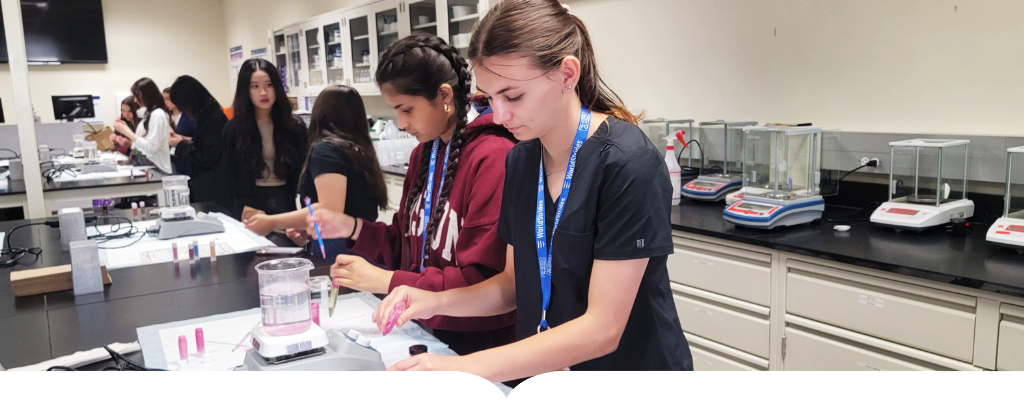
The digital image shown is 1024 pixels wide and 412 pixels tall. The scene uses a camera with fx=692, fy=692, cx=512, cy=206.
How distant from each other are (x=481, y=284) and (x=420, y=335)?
0.28 meters

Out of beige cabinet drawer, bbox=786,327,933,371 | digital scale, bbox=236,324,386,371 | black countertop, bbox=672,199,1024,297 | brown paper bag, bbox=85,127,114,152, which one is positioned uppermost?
brown paper bag, bbox=85,127,114,152

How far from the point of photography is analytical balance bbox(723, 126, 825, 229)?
2.44 m

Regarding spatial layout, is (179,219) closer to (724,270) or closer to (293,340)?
(293,340)

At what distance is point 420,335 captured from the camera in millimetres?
1565

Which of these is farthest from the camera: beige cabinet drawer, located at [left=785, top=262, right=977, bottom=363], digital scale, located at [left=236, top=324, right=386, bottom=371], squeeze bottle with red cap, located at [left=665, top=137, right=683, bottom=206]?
squeeze bottle with red cap, located at [left=665, top=137, right=683, bottom=206]

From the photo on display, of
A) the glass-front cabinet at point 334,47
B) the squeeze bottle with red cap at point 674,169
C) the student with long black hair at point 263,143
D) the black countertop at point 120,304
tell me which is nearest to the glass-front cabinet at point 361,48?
the glass-front cabinet at point 334,47

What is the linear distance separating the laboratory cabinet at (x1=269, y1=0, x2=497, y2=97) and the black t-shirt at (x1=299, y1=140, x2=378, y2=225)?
996 millimetres

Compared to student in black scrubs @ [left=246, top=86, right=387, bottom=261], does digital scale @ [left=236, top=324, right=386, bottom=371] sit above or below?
below

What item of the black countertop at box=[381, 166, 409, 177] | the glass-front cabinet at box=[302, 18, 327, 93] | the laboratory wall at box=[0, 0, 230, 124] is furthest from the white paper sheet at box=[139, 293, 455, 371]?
the laboratory wall at box=[0, 0, 230, 124]

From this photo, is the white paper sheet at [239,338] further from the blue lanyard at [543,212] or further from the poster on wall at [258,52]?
the poster on wall at [258,52]

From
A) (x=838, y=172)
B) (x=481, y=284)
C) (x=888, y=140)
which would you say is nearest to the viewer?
(x=481, y=284)

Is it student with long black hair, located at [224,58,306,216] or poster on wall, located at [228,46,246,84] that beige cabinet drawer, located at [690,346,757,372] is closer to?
student with long black hair, located at [224,58,306,216]
